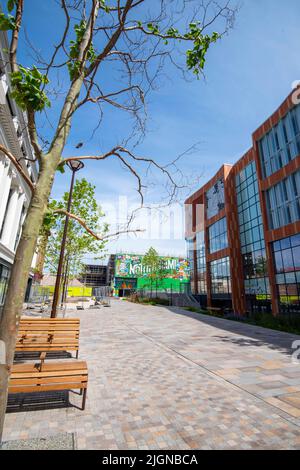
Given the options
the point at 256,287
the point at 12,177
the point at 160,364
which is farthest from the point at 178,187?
the point at 256,287

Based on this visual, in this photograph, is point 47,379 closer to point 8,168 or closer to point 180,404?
point 180,404

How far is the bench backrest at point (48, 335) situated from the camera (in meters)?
6.28

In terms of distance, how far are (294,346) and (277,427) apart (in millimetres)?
6994

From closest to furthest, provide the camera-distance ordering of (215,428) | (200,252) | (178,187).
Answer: (215,428), (178,187), (200,252)

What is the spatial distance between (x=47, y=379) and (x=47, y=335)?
3116 millimetres

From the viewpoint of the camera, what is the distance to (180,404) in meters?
4.30

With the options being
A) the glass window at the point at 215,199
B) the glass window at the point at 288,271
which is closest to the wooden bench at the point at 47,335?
the glass window at the point at 288,271

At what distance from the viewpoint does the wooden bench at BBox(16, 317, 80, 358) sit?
6.27 metres

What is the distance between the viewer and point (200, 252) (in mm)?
41781

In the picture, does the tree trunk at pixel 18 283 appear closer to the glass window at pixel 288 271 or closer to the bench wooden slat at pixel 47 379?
the bench wooden slat at pixel 47 379

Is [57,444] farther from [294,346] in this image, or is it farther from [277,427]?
[294,346]

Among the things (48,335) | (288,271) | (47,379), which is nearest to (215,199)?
(288,271)

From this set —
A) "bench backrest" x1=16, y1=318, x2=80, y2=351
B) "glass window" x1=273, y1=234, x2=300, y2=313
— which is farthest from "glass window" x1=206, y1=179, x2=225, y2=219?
"bench backrest" x1=16, y1=318, x2=80, y2=351

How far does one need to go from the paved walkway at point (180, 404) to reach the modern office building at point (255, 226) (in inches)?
637
